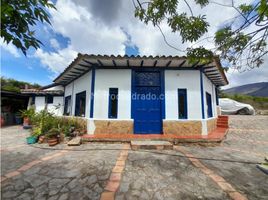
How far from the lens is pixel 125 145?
21.5 feet

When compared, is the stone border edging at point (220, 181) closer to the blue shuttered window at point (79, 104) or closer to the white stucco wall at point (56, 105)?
the blue shuttered window at point (79, 104)

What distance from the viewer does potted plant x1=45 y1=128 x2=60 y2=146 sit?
6.67m

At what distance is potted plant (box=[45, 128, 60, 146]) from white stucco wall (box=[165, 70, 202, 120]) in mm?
4931

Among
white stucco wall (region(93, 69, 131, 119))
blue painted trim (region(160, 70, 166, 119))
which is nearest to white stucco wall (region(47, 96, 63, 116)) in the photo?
white stucco wall (region(93, 69, 131, 119))

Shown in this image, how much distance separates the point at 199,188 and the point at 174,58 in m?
5.16

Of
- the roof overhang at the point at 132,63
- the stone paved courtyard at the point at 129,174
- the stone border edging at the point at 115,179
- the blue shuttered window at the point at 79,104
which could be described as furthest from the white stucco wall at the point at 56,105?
the stone border edging at the point at 115,179

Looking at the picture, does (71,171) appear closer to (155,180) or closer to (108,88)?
(155,180)

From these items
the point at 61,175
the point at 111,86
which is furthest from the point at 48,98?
the point at 61,175

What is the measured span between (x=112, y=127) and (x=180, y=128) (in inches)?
124

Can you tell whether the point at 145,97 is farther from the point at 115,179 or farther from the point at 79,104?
the point at 115,179

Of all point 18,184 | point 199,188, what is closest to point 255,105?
point 199,188

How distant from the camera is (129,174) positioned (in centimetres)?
389

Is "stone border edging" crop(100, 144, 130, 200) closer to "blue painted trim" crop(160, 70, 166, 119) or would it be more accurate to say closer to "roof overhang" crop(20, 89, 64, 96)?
"blue painted trim" crop(160, 70, 166, 119)

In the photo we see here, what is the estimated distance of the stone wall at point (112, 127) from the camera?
7648 mm
